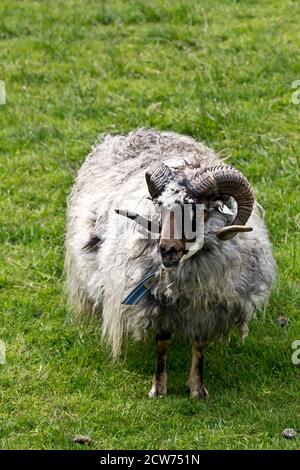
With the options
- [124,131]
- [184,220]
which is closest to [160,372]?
[184,220]

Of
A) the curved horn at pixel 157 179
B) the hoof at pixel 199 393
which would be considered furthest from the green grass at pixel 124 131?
the curved horn at pixel 157 179

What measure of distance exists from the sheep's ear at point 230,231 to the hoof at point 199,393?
1176 millimetres

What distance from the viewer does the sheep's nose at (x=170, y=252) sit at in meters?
6.43

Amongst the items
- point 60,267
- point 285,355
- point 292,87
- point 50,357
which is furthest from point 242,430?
point 292,87

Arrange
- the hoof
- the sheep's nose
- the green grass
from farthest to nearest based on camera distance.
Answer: the hoof, the green grass, the sheep's nose

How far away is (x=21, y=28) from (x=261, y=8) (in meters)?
2.79

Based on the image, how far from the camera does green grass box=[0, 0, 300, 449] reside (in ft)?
23.0

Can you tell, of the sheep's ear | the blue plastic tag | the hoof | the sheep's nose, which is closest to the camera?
the sheep's nose

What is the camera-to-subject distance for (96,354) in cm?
A: 787

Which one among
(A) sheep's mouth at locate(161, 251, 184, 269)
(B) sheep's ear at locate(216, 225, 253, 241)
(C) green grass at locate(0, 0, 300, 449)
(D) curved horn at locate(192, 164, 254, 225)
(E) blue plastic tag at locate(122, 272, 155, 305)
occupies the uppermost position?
(D) curved horn at locate(192, 164, 254, 225)

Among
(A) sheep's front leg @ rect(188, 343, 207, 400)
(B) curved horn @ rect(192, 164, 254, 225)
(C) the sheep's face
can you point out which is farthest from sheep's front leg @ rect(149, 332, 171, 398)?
(B) curved horn @ rect(192, 164, 254, 225)

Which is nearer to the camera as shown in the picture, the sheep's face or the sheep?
the sheep's face

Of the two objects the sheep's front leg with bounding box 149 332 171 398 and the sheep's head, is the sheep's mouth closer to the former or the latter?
the sheep's head

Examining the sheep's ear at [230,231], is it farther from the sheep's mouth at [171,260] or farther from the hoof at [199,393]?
the hoof at [199,393]
